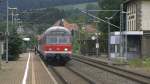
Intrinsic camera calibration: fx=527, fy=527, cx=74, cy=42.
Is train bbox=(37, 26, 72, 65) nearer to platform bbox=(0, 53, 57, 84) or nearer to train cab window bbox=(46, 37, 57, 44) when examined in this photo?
train cab window bbox=(46, 37, 57, 44)

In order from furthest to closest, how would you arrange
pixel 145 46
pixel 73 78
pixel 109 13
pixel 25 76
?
pixel 109 13 → pixel 145 46 → pixel 25 76 → pixel 73 78

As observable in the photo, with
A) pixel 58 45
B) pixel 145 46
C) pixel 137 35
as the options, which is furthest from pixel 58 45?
pixel 145 46

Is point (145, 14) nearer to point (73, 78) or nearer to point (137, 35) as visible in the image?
point (137, 35)

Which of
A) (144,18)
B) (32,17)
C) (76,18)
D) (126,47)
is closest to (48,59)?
(126,47)

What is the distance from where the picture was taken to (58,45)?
143ft

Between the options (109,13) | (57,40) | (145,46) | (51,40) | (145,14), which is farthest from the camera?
(109,13)

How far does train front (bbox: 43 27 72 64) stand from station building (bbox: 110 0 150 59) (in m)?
16.2

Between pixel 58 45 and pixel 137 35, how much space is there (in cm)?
2238

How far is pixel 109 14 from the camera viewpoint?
326 ft

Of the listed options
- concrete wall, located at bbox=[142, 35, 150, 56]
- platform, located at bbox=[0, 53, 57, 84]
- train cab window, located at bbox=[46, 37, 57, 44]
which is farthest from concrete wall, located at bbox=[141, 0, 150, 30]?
platform, located at bbox=[0, 53, 57, 84]

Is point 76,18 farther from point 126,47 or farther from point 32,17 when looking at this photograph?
point 126,47

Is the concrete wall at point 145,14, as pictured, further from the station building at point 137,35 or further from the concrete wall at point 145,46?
the concrete wall at point 145,46

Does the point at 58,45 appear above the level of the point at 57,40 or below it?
below

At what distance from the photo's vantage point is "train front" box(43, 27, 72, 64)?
43562 millimetres
